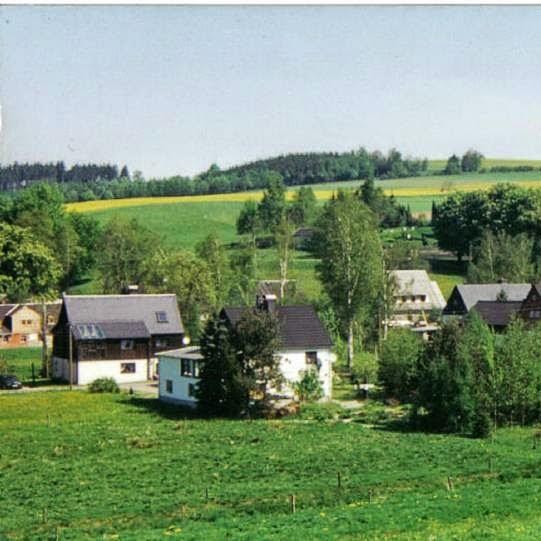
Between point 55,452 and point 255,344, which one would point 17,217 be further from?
point 55,452

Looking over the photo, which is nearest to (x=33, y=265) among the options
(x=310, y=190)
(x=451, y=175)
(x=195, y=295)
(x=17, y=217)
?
(x=195, y=295)

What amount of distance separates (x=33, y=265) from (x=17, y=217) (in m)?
37.2

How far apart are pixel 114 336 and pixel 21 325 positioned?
71.9 ft

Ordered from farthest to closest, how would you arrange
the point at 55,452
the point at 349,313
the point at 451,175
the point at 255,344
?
the point at 451,175, the point at 349,313, the point at 255,344, the point at 55,452

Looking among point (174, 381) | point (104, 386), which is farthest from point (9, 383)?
point (174, 381)

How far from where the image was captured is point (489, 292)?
6756 centimetres

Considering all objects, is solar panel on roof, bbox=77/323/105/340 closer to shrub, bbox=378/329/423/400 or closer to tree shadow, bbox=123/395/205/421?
tree shadow, bbox=123/395/205/421

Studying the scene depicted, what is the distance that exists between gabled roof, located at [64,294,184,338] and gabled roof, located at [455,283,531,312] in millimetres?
19840

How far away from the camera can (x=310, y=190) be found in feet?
316

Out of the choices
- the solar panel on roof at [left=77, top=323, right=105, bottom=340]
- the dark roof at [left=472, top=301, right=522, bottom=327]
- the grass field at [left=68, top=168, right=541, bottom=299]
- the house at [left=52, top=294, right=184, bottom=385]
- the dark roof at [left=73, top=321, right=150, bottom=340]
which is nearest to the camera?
the house at [left=52, top=294, right=184, bottom=385]

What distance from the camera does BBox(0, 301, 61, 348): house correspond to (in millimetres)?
73625

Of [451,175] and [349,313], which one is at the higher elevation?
[451,175]

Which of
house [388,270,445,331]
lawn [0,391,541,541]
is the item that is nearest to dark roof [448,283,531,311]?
house [388,270,445,331]

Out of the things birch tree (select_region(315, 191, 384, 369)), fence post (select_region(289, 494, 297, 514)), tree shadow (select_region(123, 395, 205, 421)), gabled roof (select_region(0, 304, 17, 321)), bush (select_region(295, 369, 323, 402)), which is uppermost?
birch tree (select_region(315, 191, 384, 369))
